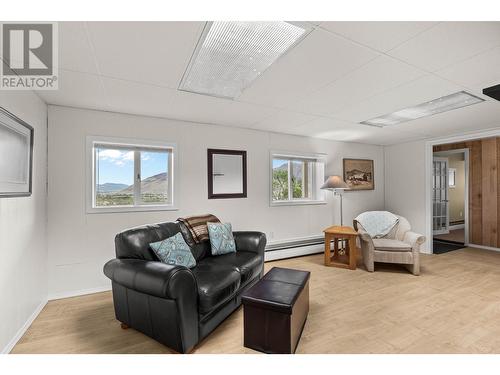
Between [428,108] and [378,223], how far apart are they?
1955 millimetres

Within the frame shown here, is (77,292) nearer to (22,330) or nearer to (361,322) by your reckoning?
(22,330)

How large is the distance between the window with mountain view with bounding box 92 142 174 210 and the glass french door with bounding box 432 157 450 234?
21.5ft

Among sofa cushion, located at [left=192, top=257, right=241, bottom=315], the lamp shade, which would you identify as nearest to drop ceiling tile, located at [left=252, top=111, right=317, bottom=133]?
the lamp shade

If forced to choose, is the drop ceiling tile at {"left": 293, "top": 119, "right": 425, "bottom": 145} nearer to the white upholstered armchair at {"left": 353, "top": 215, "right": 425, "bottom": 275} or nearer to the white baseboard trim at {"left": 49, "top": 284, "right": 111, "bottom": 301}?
the white upholstered armchair at {"left": 353, "top": 215, "right": 425, "bottom": 275}

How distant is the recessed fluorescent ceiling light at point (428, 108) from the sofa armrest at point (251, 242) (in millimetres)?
2416

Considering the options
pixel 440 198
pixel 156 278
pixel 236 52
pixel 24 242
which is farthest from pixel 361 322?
pixel 440 198

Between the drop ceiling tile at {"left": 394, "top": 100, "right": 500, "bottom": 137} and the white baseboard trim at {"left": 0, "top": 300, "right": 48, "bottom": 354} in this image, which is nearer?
the white baseboard trim at {"left": 0, "top": 300, "right": 48, "bottom": 354}

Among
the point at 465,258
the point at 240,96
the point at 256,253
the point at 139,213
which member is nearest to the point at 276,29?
the point at 240,96

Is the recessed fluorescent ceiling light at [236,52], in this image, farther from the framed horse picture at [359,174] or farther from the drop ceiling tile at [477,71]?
the framed horse picture at [359,174]

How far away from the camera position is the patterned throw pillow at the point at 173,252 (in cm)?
227

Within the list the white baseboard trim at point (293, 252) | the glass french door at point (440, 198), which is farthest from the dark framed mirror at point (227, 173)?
the glass french door at point (440, 198)

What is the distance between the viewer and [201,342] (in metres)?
1.93

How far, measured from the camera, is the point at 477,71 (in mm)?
2021

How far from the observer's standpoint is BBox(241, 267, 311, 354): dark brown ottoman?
67.4 inches
